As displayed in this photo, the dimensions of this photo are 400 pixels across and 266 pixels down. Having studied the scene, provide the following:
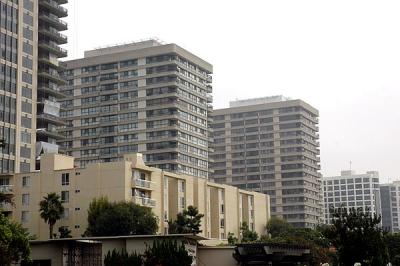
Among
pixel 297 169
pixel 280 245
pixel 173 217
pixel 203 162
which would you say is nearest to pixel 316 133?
pixel 297 169

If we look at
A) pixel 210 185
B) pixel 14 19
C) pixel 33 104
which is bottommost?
pixel 210 185

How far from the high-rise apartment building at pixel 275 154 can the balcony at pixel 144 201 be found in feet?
276

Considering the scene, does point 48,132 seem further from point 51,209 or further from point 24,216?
point 51,209

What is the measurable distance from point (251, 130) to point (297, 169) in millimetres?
18819

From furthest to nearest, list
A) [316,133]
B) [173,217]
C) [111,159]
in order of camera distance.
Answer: [316,133] → [111,159] → [173,217]

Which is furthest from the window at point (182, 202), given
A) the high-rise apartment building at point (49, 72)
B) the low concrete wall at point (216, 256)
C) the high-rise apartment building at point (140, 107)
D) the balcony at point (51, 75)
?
the low concrete wall at point (216, 256)

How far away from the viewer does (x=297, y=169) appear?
185m

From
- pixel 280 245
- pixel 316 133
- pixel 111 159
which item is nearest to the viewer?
pixel 280 245

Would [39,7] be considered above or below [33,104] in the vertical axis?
above

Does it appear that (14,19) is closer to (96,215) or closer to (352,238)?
(96,215)

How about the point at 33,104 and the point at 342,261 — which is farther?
the point at 33,104

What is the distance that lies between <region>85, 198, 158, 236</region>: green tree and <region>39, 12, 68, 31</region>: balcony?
39.9m

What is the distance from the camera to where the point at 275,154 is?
619 ft

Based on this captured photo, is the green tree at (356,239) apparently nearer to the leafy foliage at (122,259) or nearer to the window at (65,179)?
the leafy foliage at (122,259)
